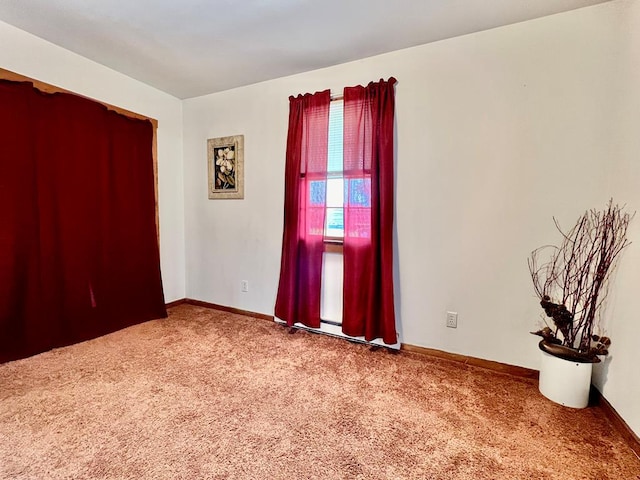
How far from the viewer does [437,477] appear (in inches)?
50.0

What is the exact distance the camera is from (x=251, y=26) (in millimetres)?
2084

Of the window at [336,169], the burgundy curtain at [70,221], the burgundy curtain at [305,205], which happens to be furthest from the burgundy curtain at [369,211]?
the burgundy curtain at [70,221]

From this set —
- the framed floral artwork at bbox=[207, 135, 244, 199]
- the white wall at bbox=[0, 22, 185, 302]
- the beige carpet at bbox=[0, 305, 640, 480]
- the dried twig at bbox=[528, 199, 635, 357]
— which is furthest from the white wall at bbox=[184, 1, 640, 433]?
the white wall at bbox=[0, 22, 185, 302]

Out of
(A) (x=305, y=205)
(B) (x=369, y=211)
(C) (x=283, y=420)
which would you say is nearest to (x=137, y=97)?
(A) (x=305, y=205)

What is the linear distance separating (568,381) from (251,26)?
2981 mm

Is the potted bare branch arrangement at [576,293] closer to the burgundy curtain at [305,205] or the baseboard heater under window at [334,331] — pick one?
the baseboard heater under window at [334,331]

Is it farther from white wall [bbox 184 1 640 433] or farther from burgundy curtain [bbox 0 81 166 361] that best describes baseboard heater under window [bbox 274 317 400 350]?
burgundy curtain [bbox 0 81 166 361]

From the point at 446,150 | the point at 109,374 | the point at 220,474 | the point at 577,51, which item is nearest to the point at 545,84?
the point at 577,51

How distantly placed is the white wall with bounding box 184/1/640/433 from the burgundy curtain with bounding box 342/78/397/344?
122 mm

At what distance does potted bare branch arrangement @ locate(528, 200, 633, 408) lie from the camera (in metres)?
1.75

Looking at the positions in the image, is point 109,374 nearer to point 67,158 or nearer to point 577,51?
point 67,158

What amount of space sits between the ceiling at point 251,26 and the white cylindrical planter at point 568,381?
213cm

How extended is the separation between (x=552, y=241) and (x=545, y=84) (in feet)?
3.34

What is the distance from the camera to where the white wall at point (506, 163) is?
173cm
